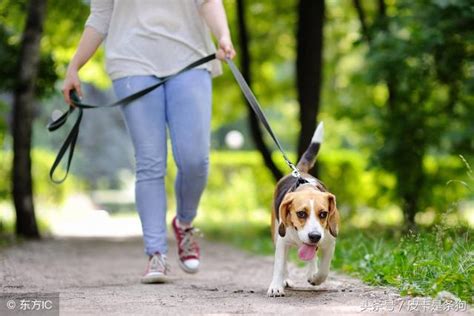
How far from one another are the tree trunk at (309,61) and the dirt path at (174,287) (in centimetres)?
303

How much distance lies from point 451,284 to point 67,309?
75.4 inches

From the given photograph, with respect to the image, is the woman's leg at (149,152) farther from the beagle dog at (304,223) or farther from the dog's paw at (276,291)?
the dog's paw at (276,291)

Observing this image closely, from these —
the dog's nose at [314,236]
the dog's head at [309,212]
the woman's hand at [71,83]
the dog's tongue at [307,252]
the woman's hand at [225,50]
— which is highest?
the woman's hand at [225,50]

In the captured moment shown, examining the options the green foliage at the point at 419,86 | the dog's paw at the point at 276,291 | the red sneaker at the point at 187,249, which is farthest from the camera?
the green foliage at the point at 419,86

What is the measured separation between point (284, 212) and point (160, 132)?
4.07 feet

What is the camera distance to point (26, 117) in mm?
11000

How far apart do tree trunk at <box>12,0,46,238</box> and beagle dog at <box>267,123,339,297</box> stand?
6489mm

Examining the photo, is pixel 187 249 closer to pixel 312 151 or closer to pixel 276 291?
pixel 312 151

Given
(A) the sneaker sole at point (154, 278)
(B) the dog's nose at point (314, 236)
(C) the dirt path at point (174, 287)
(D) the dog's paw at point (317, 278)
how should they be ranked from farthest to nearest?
(A) the sneaker sole at point (154, 278) → (D) the dog's paw at point (317, 278) → (B) the dog's nose at point (314, 236) → (C) the dirt path at point (174, 287)

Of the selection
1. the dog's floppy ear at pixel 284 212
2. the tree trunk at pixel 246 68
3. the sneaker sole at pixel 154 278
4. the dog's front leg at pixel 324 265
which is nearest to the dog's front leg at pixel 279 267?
the dog's floppy ear at pixel 284 212

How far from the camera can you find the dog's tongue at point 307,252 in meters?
4.37

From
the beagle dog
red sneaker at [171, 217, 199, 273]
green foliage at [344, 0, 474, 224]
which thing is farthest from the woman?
green foliage at [344, 0, 474, 224]

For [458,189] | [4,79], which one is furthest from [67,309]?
[458,189]

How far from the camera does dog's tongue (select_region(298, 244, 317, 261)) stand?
14.3ft
